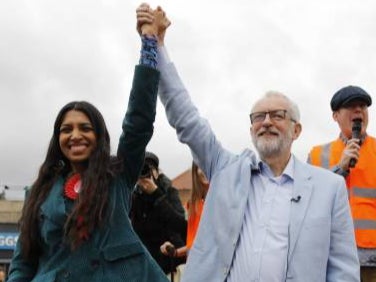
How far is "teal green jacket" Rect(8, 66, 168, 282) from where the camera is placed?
11.6 feet

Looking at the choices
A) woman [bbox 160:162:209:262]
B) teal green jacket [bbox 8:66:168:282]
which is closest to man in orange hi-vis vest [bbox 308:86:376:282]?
woman [bbox 160:162:209:262]

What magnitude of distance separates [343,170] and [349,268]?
161 cm

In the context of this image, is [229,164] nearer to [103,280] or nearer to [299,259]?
[299,259]

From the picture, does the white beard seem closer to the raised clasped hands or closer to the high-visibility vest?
the raised clasped hands

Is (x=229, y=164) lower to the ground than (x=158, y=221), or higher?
higher

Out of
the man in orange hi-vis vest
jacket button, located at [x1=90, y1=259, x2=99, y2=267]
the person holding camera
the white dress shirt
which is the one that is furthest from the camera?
the person holding camera

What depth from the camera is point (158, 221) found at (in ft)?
18.7

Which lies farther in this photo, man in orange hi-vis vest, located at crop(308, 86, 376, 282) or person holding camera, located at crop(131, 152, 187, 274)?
person holding camera, located at crop(131, 152, 187, 274)

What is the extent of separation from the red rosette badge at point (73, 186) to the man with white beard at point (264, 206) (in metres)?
0.63

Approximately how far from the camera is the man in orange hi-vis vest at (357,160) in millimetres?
5242

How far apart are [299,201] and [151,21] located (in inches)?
49.0

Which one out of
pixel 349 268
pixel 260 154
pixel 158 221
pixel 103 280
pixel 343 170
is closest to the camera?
pixel 103 280

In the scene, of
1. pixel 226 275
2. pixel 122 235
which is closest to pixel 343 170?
pixel 226 275

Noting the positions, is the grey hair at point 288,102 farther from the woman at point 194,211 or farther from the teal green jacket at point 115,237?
the woman at point 194,211
